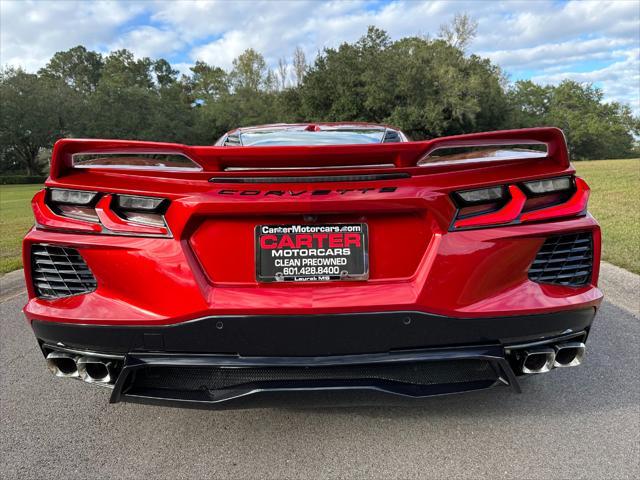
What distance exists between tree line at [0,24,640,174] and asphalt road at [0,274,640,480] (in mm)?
41831

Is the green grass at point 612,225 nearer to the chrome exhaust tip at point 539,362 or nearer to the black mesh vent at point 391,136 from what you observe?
the black mesh vent at point 391,136

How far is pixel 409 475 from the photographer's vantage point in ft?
6.23

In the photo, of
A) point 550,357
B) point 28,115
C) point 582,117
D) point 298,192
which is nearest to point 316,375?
point 298,192

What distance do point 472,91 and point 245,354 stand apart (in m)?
45.4

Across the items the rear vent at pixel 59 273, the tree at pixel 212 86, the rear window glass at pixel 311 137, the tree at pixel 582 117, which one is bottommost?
the tree at pixel 582 117

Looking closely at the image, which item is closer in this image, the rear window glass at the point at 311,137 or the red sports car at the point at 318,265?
the red sports car at the point at 318,265

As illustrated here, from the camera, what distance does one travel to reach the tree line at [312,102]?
4353cm

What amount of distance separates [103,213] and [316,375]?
1.04 metres

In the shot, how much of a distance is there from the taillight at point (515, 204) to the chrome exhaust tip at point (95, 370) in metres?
1.50

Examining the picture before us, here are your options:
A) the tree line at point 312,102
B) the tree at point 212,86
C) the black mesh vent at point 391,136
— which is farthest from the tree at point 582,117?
the black mesh vent at point 391,136

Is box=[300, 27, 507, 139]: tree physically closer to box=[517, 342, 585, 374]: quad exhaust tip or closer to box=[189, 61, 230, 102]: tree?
box=[189, 61, 230, 102]: tree

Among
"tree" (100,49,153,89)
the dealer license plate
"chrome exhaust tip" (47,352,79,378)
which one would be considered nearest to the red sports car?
the dealer license plate

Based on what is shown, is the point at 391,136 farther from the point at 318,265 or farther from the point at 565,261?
the point at 318,265

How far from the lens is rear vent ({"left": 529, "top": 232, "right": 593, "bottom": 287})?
6.15 feet
